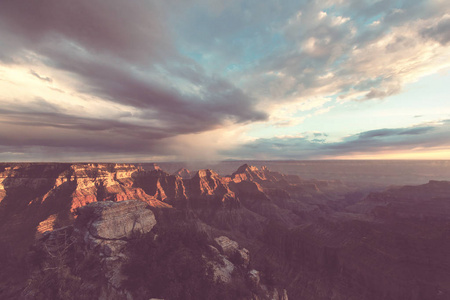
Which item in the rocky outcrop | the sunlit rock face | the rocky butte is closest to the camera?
the rocky outcrop

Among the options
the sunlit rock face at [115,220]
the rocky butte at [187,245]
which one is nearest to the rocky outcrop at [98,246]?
the sunlit rock face at [115,220]

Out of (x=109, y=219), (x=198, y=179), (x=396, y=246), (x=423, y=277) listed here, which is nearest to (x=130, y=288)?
(x=109, y=219)

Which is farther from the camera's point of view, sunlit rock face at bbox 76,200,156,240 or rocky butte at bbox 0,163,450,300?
sunlit rock face at bbox 76,200,156,240

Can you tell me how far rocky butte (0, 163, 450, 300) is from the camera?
25.2m

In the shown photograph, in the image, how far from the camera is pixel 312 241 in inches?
2857

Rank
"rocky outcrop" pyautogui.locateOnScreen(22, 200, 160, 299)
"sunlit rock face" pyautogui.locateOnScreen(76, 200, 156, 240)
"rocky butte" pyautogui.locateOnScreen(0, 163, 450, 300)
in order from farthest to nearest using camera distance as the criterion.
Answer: "sunlit rock face" pyautogui.locateOnScreen(76, 200, 156, 240) → "rocky butte" pyautogui.locateOnScreen(0, 163, 450, 300) → "rocky outcrop" pyautogui.locateOnScreen(22, 200, 160, 299)

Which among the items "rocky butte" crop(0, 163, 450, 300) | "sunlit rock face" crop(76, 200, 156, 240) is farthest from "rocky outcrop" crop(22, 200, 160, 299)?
"rocky butte" crop(0, 163, 450, 300)

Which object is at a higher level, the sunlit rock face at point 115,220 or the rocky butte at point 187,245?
the sunlit rock face at point 115,220

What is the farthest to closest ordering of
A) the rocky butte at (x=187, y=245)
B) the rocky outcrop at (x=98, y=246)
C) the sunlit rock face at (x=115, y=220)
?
the sunlit rock face at (x=115, y=220) < the rocky butte at (x=187, y=245) < the rocky outcrop at (x=98, y=246)

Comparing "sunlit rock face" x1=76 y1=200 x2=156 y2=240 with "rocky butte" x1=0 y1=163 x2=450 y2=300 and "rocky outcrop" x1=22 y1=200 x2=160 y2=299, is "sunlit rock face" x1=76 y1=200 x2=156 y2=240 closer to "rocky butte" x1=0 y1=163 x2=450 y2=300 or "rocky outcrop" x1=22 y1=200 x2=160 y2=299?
"rocky outcrop" x1=22 y1=200 x2=160 y2=299

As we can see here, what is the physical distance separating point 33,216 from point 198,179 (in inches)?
3726

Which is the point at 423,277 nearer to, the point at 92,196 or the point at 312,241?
the point at 312,241

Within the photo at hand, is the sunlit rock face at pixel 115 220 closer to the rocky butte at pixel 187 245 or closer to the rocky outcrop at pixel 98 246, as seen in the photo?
the rocky outcrop at pixel 98 246

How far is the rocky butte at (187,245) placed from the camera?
25172 mm
